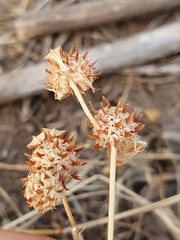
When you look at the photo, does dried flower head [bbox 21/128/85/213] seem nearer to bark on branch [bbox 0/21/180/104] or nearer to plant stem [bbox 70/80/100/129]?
plant stem [bbox 70/80/100/129]

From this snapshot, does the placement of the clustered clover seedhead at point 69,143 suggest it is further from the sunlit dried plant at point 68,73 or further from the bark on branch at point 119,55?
the bark on branch at point 119,55

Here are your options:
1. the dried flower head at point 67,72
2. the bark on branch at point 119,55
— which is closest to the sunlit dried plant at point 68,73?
the dried flower head at point 67,72

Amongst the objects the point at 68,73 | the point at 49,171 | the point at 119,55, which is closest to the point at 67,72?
the point at 68,73

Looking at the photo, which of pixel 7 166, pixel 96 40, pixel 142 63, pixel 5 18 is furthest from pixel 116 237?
pixel 5 18

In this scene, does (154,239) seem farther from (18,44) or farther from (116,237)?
(18,44)

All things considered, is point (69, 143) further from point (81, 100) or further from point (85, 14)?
point (85, 14)

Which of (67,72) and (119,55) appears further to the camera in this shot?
(119,55)
